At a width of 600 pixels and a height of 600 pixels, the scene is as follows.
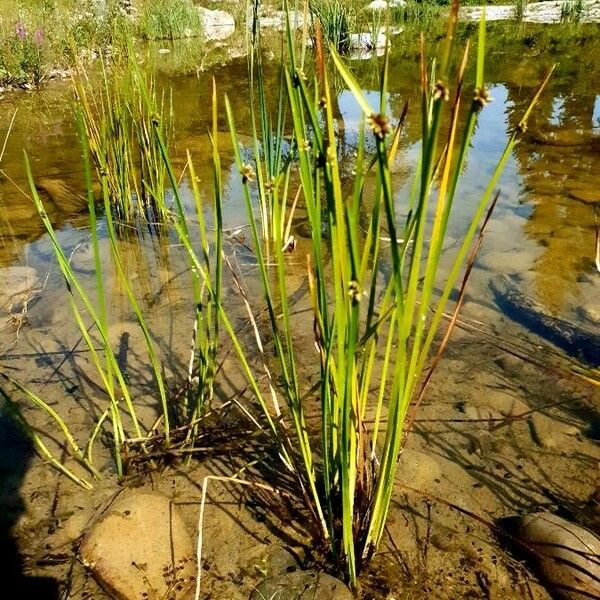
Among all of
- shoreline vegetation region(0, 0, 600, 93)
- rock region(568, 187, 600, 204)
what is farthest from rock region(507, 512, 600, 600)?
rock region(568, 187, 600, 204)

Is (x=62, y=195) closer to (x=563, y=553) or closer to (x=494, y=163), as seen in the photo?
(x=494, y=163)

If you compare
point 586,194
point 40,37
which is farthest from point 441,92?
point 40,37

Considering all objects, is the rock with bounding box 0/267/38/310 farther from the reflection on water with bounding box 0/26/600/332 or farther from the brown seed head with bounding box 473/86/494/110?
the brown seed head with bounding box 473/86/494/110

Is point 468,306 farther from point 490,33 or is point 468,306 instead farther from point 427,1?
point 427,1

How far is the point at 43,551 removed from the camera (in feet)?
4.13

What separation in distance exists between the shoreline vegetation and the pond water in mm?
946

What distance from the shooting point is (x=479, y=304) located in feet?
7.32

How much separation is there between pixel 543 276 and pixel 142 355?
178 cm

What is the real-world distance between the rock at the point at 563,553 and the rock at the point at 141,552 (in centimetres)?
76

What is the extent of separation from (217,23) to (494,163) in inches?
540

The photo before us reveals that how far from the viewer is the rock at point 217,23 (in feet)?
44.0

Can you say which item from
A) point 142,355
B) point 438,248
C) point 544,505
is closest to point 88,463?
point 142,355

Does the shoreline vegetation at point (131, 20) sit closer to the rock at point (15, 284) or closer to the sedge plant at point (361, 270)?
the rock at point (15, 284)

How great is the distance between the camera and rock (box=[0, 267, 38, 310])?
234cm
